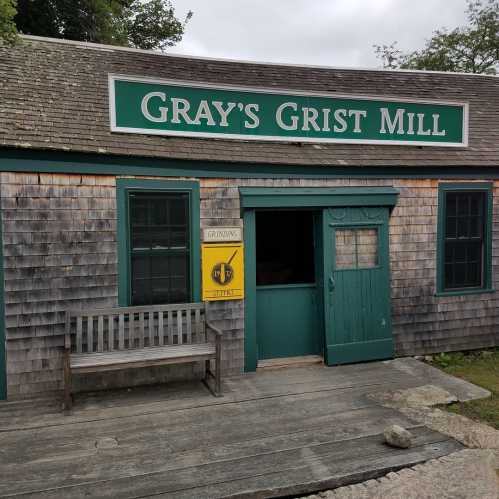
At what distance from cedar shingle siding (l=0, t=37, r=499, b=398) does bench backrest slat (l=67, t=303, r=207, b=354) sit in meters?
0.19

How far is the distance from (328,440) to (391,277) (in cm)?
336

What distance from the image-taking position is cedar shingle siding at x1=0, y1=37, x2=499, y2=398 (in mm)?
5809

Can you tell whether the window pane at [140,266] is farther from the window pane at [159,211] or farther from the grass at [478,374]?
the grass at [478,374]

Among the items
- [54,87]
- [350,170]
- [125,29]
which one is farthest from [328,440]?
[125,29]

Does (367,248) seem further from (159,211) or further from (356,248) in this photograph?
(159,211)

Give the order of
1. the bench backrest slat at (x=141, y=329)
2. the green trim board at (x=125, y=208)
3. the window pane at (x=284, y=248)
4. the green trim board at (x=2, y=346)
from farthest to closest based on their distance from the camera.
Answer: the window pane at (x=284, y=248), the green trim board at (x=125, y=208), the bench backrest slat at (x=141, y=329), the green trim board at (x=2, y=346)

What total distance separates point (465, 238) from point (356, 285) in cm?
212

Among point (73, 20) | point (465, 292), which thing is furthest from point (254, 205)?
point (73, 20)

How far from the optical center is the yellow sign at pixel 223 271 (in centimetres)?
654

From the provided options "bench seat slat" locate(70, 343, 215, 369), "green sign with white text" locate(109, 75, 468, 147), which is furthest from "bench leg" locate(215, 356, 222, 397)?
"green sign with white text" locate(109, 75, 468, 147)

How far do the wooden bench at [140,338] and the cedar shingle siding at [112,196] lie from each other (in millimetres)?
224

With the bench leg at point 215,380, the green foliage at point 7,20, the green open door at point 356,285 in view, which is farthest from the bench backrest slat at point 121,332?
the green foliage at point 7,20

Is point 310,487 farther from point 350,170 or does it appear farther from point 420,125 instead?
point 420,125

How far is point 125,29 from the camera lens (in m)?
22.6
